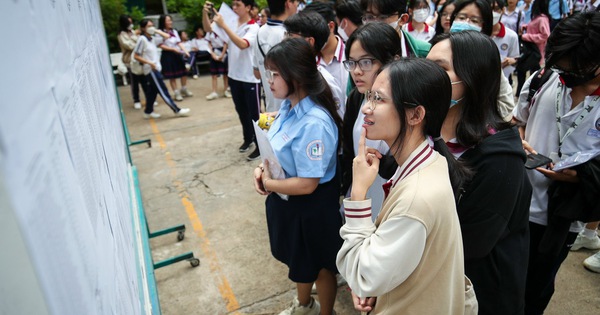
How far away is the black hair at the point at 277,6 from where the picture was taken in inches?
144

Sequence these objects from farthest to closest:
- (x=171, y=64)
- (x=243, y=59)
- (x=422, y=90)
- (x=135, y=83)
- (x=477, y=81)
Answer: (x=171, y=64)
(x=135, y=83)
(x=243, y=59)
(x=477, y=81)
(x=422, y=90)

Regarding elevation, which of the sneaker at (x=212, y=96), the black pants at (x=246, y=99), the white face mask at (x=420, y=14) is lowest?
the sneaker at (x=212, y=96)

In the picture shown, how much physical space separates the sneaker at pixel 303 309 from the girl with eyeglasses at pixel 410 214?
41.5 inches

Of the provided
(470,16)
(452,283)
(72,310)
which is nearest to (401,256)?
(452,283)

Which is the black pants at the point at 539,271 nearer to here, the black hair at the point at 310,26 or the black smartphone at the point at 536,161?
the black smartphone at the point at 536,161

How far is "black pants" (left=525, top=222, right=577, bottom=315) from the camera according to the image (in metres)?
1.92

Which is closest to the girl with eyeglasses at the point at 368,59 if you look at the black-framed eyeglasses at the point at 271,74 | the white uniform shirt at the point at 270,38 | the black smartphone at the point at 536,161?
the black-framed eyeglasses at the point at 271,74

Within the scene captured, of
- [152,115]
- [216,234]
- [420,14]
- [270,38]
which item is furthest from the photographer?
[152,115]

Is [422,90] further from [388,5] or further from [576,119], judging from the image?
[388,5]

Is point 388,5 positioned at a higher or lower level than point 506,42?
higher

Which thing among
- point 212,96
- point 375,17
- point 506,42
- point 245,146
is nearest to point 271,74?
point 375,17

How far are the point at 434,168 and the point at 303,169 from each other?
765 mm

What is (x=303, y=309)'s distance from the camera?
7.58 ft

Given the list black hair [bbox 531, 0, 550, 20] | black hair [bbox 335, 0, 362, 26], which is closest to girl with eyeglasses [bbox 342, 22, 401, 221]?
black hair [bbox 335, 0, 362, 26]
